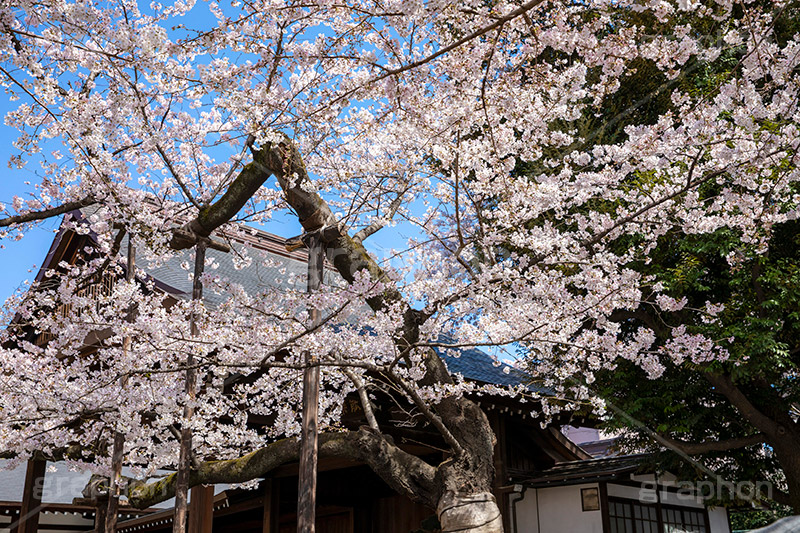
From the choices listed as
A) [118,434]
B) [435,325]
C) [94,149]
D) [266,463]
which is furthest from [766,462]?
[94,149]

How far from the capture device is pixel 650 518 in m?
10.7

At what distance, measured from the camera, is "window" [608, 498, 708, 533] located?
10.0m

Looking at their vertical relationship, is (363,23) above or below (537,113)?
below

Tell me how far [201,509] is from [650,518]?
7.00 m

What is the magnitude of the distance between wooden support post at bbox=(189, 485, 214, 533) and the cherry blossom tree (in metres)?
0.73

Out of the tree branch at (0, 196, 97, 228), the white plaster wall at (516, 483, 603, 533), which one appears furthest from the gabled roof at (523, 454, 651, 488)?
the tree branch at (0, 196, 97, 228)

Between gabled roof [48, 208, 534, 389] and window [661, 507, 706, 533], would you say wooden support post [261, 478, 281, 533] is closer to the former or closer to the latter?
gabled roof [48, 208, 534, 389]

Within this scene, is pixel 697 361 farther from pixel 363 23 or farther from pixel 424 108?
pixel 363 23

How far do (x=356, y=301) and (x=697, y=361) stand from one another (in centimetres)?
499

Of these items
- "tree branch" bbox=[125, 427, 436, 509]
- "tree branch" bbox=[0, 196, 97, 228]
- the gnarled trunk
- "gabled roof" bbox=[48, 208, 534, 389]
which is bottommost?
the gnarled trunk

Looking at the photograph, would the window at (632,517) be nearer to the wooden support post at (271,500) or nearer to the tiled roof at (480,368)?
the tiled roof at (480,368)

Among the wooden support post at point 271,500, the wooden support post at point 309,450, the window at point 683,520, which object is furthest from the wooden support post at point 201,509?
the window at point 683,520

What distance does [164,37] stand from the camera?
401 cm

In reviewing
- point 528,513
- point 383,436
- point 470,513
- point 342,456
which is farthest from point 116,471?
point 528,513
